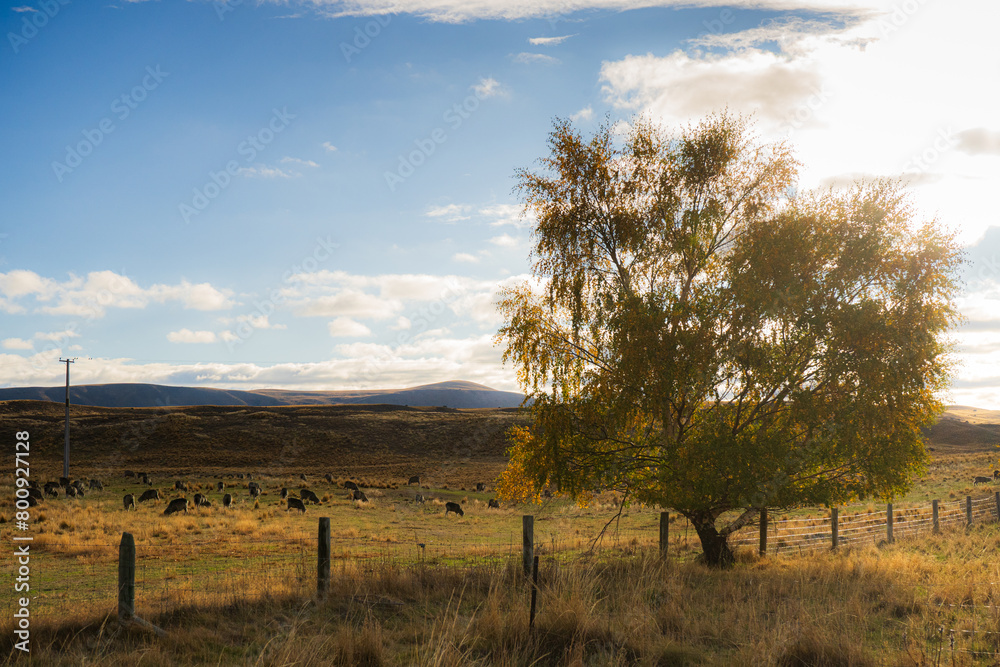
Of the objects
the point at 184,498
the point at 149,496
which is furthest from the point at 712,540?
the point at 149,496

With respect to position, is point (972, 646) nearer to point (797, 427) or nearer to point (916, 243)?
point (797, 427)

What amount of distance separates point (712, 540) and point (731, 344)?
16.8 feet

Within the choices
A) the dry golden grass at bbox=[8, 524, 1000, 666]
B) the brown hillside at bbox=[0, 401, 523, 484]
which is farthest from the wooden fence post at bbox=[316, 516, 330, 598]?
the brown hillside at bbox=[0, 401, 523, 484]

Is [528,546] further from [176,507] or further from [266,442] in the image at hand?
[266,442]

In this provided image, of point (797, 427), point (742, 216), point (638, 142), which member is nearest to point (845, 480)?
point (797, 427)

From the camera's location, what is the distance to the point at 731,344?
13.1 meters

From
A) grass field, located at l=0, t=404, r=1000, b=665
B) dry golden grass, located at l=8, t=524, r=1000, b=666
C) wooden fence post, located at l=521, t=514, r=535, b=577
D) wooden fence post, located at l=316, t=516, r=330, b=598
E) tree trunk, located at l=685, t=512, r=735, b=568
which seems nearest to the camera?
dry golden grass, located at l=8, t=524, r=1000, b=666

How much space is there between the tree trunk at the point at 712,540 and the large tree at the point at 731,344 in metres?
0.03

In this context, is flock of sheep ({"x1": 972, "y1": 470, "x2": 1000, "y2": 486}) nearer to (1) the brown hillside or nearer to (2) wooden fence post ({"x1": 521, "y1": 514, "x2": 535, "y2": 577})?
(1) the brown hillside

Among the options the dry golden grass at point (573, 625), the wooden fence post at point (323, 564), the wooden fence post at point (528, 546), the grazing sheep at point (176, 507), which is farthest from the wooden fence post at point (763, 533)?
the grazing sheep at point (176, 507)

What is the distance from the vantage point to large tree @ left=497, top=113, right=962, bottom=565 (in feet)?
42.2

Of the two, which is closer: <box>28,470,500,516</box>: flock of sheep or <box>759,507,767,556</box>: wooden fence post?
<box>759,507,767,556</box>: wooden fence post

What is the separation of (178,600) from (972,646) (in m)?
10.4

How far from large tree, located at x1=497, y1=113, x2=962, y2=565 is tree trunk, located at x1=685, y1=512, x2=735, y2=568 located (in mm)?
35
